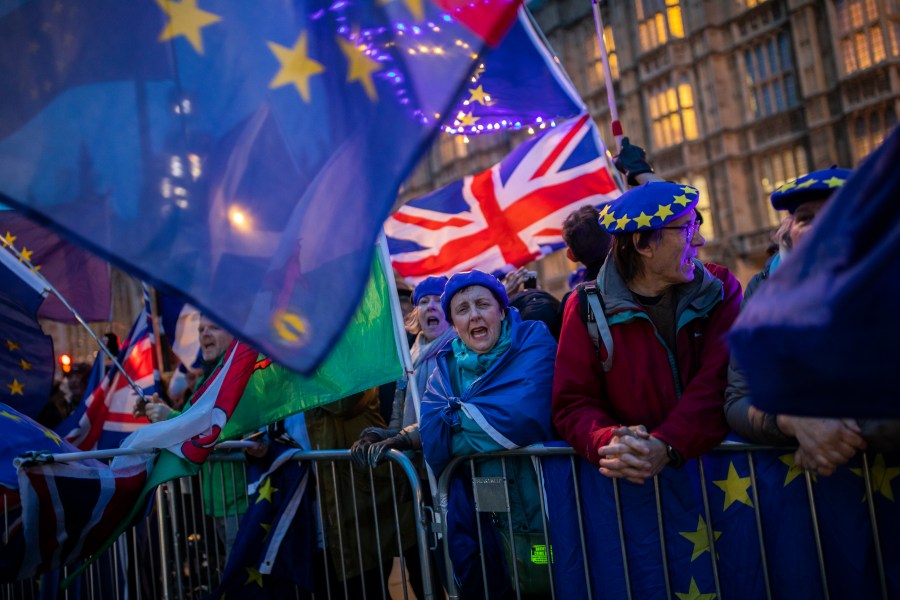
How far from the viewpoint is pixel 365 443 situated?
347cm

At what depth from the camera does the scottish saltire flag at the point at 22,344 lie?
4414 millimetres

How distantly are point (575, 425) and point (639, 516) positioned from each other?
395 mm

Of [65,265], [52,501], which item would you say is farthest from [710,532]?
[65,265]

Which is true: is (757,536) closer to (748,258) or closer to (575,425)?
(575,425)

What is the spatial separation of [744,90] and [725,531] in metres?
22.7

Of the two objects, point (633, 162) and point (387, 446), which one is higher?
point (633, 162)

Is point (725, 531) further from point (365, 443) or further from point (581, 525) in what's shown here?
point (365, 443)

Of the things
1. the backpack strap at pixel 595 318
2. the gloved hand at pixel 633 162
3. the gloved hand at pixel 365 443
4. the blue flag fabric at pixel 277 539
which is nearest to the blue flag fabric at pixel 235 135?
the backpack strap at pixel 595 318

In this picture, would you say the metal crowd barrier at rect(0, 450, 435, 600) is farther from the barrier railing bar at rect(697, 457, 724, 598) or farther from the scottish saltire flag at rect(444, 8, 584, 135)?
the scottish saltire flag at rect(444, 8, 584, 135)

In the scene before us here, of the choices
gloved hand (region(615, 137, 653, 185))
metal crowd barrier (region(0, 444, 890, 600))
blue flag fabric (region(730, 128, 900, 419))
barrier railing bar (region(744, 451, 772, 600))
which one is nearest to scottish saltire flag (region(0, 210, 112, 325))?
metal crowd barrier (region(0, 444, 890, 600))

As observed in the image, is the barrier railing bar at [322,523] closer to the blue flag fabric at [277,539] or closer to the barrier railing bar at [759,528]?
the blue flag fabric at [277,539]

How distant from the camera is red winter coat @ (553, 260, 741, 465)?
258 centimetres

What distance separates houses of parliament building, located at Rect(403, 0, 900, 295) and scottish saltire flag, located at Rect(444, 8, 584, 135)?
15.4 m

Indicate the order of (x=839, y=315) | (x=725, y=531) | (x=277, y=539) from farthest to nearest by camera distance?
(x=277, y=539)
(x=725, y=531)
(x=839, y=315)
